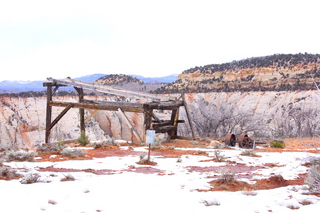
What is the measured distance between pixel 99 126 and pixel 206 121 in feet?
50.1

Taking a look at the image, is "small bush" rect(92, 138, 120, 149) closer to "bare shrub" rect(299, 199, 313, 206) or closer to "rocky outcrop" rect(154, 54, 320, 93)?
"bare shrub" rect(299, 199, 313, 206)

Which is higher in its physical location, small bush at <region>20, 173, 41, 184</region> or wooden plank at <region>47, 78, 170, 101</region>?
wooden plank at <region>47, 78, 170, 101</region>

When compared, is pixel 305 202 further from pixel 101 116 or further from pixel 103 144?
pixel 101 116

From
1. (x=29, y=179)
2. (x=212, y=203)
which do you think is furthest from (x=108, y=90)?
(x=212, y=203)

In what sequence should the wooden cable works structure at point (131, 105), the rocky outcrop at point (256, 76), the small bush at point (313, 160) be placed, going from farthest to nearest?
the rocky outcrop at point (256, 76), the wooden cable works structure at point (131, 105), the small bush at point (313, 160)

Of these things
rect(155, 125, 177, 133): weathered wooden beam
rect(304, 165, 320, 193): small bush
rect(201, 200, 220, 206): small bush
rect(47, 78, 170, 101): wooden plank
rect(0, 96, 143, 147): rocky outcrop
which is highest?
rect(47, 78, 170, 101): wooden plank

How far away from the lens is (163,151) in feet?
36.6

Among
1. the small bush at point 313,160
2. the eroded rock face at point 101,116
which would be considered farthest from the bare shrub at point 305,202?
the eroded rock face at point 101,116

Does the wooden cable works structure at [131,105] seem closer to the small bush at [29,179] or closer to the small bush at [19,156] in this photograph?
the small bush at [19,156]

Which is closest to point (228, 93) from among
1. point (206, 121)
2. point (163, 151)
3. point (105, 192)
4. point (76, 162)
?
point (206, 121)

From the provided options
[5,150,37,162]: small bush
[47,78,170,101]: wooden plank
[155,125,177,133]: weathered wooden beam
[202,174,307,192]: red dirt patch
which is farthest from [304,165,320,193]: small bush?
[47,78,170,101]: wooden plank

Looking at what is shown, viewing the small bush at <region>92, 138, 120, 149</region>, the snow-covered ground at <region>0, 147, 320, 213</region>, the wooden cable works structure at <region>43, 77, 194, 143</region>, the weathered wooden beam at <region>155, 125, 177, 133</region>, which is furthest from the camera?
the weathered wooden beam at <region>155, 125, 177, 133</region>

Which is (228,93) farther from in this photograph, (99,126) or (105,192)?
(105,192)

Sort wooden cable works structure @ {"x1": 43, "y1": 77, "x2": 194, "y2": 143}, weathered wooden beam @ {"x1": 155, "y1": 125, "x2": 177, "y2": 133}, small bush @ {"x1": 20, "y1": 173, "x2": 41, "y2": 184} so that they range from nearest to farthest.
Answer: small bush @ {"x1": 20, "y1": 173, "x2": 41, "y2": 184}, wooden cable works structure @ {"x1": 43, "y1": 77, "x2": 194, "y2": 143}, weathered wooden beam @ {"x1": 155, "y1": 125, "x2": 177, "y2": 133}
